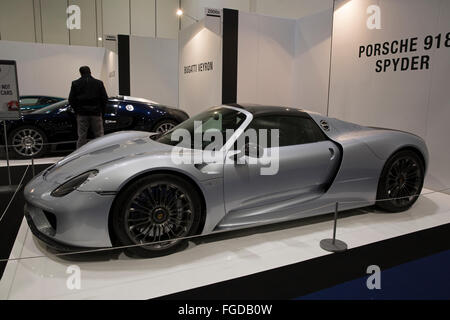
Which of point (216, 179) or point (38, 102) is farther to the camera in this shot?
point (38, 102)

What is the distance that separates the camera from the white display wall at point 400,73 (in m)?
4.38

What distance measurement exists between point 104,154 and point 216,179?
36.2 inches

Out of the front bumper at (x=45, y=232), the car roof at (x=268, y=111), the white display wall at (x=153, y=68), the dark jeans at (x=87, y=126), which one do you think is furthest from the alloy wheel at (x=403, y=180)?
the white display wall at (x=153, y=68)

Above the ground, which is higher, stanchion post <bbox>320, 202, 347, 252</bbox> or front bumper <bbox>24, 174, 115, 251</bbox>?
front bumper <bbox>24, 174, 115, 251</bbox>

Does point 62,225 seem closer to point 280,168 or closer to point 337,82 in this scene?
point 280,168

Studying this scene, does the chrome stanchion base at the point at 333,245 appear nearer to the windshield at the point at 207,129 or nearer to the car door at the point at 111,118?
the windshield at the point at 207,129

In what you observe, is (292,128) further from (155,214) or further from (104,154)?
(104,154)

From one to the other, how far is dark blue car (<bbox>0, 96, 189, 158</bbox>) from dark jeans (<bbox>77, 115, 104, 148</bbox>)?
16 centimetres

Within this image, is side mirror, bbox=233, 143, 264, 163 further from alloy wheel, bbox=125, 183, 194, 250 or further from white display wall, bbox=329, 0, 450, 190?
white display wall, bbox=329, 0, 450, 190

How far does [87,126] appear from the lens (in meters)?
→ 5.40

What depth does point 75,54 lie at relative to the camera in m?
13.8

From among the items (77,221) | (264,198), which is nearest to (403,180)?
(264,198)

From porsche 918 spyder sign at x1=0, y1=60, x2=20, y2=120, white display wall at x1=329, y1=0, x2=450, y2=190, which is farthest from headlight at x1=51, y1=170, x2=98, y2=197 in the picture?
white display wall at x1=329, y1=0, x2=450, y2=190

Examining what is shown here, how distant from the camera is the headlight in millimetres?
2343
